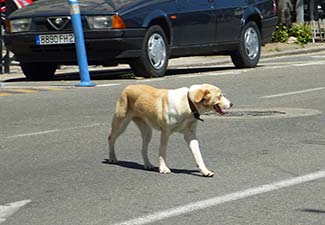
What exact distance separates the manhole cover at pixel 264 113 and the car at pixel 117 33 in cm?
428

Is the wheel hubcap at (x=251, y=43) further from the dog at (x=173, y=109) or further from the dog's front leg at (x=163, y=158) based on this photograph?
the dog's front leg at (x=163, y=158)

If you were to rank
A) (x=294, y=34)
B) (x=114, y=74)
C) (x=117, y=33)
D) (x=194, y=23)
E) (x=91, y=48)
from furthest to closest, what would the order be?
(x=294, y=34) → (x=114, y=74) → (x=194, y=23) → (x=91, y=48) → (x=117, y=33)

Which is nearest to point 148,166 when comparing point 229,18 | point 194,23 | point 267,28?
point 194,23

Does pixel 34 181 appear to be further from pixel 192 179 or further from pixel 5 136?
pixel 5 136

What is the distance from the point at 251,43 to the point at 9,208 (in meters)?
12.7

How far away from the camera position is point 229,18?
1838 centimetres

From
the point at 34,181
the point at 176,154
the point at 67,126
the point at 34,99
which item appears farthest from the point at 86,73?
the point at 34,181

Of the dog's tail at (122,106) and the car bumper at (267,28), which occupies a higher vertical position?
the dog's tail at (122,106)

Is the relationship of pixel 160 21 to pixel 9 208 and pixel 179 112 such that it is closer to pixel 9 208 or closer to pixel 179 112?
pixel 179 112

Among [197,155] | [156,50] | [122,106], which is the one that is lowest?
[156,50]

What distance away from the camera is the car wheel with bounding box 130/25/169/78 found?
16344mm

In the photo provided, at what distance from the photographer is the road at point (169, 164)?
662cm

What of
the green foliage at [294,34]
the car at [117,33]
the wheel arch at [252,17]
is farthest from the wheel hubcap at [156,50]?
the green foliage at [294,34]

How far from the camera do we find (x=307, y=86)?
1480 centimetres
